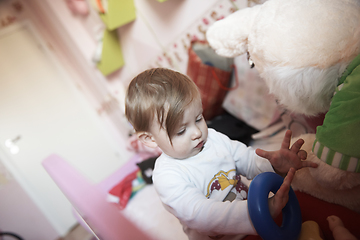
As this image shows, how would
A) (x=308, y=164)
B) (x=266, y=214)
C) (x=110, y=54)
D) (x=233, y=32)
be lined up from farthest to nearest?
(x=110, y=54), (x=233, y=32), (x=308, y=164), (x=266, y=214)

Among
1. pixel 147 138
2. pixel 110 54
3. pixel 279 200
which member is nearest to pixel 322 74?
pixel 279 200

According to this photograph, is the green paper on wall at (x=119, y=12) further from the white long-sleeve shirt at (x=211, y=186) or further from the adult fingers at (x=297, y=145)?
the adult fingers at (x=297, y=145)

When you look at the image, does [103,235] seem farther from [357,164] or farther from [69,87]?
[69,87]

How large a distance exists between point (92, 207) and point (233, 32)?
2.00 ft

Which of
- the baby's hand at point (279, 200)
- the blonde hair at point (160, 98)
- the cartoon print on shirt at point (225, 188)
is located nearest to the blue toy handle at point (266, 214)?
the baby's hand at point (279, 200)

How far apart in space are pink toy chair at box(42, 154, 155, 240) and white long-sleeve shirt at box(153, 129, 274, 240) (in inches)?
4.4

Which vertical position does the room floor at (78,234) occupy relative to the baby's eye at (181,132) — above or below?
below

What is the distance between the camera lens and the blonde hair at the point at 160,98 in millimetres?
521

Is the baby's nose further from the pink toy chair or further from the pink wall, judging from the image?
the pink wall

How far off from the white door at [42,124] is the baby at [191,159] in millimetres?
656

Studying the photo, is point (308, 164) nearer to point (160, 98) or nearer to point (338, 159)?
point (338, 159)

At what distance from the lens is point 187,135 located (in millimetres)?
541

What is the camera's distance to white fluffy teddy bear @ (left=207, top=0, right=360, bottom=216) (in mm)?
407

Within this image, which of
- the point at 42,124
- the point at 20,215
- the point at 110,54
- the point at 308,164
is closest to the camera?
the point at 308,164
